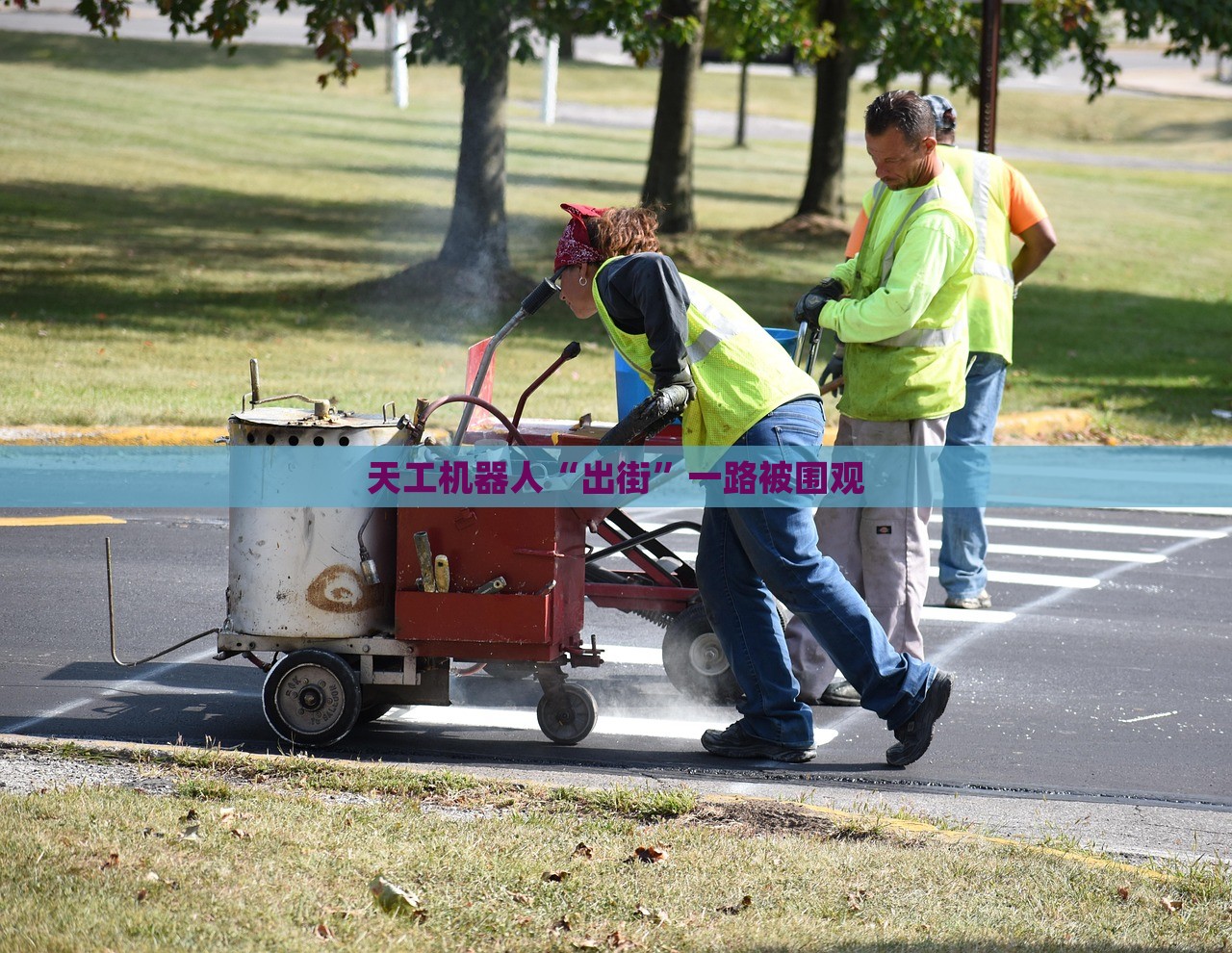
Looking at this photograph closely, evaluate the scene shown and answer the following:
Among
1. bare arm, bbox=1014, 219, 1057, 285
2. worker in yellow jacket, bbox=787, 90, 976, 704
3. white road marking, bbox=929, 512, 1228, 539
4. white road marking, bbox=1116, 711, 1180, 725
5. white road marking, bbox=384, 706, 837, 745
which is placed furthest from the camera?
white road marking, bbox=929, 512, 1228, 539

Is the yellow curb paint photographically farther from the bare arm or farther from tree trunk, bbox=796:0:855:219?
tree trunk, bbox=796:0:855:219

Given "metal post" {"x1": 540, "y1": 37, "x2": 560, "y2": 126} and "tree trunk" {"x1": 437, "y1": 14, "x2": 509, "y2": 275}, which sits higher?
"metal post" {"x1": 540, "y1": 37, "x2": 560, "y2": 126}

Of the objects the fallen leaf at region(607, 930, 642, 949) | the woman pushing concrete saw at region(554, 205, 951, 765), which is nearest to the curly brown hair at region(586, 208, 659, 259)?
the woman pushing concrete saw at region(554, 205, 951, 765)

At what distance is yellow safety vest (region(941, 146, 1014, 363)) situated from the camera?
6.96m

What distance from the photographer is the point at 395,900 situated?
12.6 feet

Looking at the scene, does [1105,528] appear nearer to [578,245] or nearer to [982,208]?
[982,208]

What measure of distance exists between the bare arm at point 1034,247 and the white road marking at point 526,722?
107 inches

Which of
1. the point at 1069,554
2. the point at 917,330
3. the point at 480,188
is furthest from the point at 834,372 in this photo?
the point at 480,188

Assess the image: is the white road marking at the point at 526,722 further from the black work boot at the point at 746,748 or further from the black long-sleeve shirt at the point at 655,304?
the black long-sleeve shirt at the point at 655,304

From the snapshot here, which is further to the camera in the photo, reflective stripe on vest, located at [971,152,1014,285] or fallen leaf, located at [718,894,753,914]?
reflective stripe on vest, located at [971,152,1014,285]

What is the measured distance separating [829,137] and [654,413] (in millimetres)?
21142

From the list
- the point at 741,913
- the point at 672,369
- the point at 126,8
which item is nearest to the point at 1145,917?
the point at 741,913

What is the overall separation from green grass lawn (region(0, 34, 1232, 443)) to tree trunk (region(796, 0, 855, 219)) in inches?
55.0

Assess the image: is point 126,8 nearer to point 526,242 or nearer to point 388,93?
point 526,242
